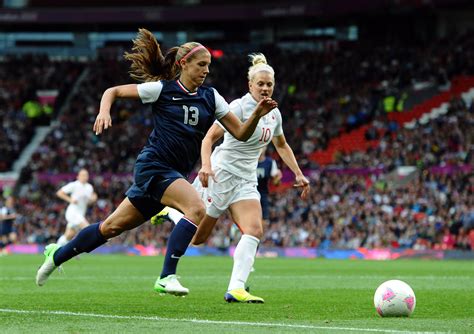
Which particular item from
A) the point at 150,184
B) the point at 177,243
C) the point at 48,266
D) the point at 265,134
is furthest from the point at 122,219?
the point at 265,134

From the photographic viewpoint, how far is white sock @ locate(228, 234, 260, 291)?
1041cm

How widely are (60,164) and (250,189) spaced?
105 ft

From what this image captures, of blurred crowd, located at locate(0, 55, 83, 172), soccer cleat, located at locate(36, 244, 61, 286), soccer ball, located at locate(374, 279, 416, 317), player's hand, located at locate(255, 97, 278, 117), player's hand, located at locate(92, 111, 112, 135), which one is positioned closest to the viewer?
player's hand, located at locate(92, 111, 112, 135)

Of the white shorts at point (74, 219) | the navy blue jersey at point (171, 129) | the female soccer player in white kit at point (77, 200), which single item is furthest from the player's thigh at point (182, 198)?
the white shorts at point (74, 219)

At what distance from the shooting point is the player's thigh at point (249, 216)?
1066 centimetres

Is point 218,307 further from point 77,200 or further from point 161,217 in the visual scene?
point 77,200

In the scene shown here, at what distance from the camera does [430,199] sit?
99.3 ft

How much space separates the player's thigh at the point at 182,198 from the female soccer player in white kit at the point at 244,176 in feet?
2.49

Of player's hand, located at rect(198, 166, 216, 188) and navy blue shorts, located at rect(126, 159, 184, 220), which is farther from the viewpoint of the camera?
player's hand, located at rect(198, 166, 216, 188)

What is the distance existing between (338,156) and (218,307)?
85.7ft

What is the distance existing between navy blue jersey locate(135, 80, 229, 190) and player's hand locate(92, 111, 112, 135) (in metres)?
1.18

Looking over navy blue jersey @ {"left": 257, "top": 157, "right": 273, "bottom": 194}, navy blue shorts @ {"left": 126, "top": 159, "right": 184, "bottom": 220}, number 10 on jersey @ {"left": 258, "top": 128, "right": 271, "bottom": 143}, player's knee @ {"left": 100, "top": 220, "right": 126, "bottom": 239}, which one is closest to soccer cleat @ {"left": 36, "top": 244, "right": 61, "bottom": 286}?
player's knee @ {"left": 100, "top": 220, "right": 126, "bottom": 239}

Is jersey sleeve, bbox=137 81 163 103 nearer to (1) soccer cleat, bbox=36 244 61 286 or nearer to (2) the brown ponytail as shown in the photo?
(2) the brown ponytail

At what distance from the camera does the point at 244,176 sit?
11.0 m
